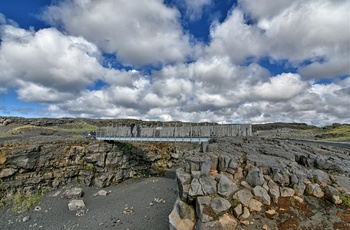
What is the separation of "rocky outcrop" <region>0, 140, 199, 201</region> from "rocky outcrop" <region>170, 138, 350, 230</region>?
21.7 meters

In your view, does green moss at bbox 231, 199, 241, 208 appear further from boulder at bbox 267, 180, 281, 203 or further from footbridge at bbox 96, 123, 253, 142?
footbridge at bbox 96, 123, 253, 142

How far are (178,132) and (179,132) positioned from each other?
161mm

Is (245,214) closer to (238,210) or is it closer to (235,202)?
(238,210)

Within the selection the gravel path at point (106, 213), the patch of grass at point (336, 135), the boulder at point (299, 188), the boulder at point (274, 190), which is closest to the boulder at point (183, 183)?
the boulder at point (274, 190)

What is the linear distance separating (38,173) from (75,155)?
4.65 m

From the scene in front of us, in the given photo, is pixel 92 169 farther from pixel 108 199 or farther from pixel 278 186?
pixel 278 186

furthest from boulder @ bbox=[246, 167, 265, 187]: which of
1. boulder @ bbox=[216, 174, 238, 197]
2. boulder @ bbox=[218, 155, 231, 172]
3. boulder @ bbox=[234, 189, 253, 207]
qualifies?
boulder @ bbox=[218, 155, 231, 172]

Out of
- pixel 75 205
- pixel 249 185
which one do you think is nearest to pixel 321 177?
pixel 249 185

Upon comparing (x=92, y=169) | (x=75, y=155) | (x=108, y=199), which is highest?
(x=75, y=155)

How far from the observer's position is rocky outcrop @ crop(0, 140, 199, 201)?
23.0 m

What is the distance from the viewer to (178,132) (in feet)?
81.4

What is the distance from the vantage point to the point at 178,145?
3938cm

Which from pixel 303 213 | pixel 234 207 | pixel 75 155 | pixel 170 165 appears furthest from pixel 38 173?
pixel 303 213

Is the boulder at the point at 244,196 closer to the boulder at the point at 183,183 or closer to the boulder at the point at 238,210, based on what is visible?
the boulder at the point at 238,210
